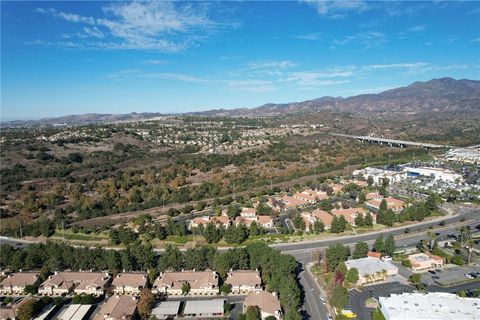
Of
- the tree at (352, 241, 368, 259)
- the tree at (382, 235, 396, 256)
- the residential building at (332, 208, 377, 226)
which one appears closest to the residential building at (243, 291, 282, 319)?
the tree at (352, 241, 368, 259)

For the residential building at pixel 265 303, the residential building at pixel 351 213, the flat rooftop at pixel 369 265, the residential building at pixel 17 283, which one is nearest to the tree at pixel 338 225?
the residential building at pixel 351 213

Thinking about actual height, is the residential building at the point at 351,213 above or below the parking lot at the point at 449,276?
above

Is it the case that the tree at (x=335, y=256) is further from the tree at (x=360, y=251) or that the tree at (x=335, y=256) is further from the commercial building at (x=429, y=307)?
the commercial building at (x=429, y=307)

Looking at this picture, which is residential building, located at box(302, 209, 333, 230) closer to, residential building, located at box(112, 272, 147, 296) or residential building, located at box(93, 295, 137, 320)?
residential building, located at box(112, 272, 147, 296)

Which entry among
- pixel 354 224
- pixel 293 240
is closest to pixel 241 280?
pixel 293 240

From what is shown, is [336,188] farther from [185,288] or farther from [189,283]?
[185,288]

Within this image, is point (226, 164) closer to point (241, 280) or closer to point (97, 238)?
point (97, 238)

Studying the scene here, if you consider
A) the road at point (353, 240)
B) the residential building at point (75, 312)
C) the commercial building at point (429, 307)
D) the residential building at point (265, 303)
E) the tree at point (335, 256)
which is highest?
the tree at point (335, 256)

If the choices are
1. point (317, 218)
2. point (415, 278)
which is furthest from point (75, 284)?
point (415, 278)
